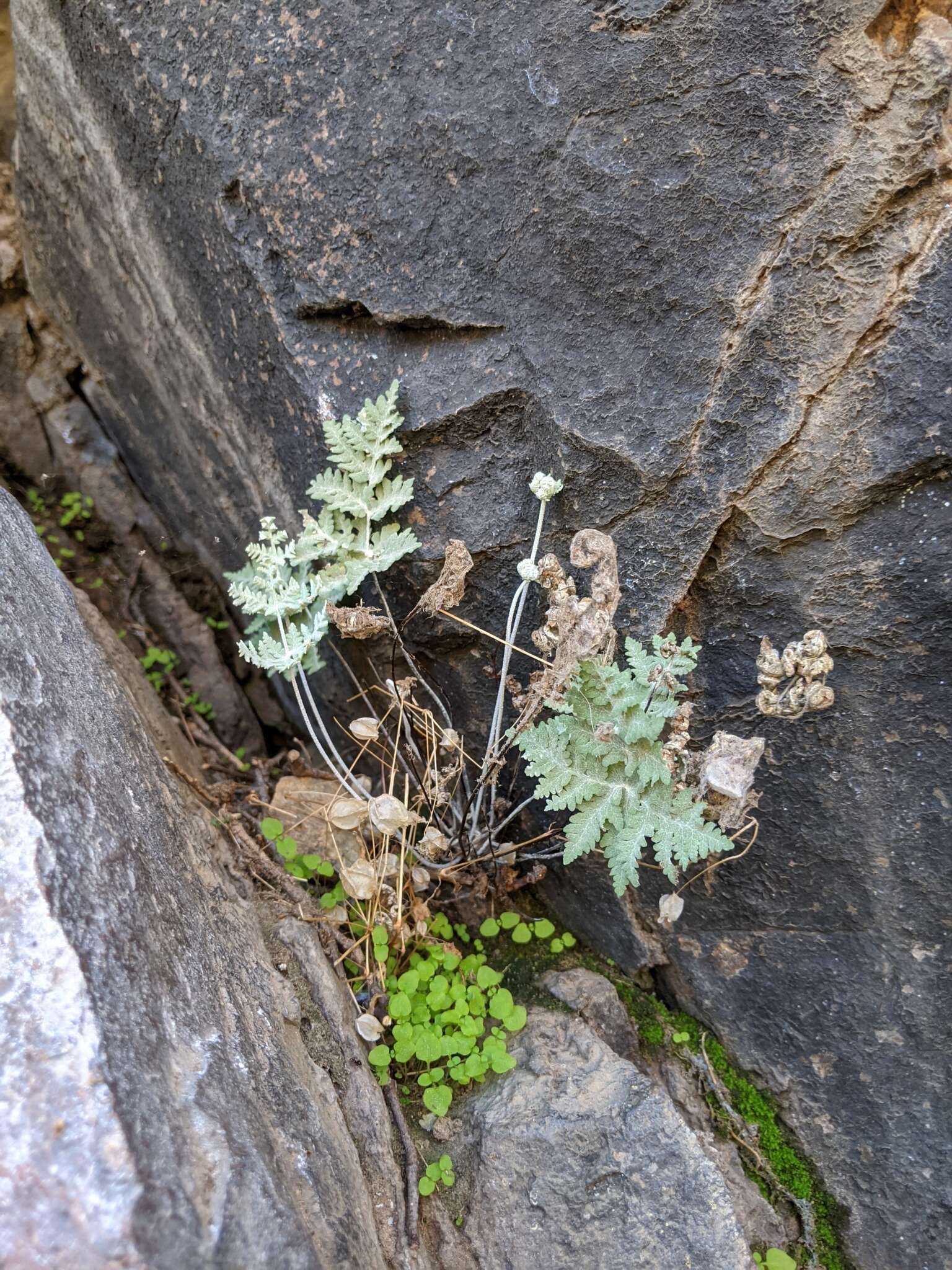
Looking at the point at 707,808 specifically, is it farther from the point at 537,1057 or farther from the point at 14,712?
the point at 14,712

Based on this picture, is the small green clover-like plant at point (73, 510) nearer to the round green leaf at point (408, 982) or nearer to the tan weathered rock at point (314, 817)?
the tan weathered rock at point (314, 817)

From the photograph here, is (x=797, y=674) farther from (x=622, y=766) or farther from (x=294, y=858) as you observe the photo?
(x=294, y=858)

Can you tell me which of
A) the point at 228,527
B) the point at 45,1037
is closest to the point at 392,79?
the point at 228,527

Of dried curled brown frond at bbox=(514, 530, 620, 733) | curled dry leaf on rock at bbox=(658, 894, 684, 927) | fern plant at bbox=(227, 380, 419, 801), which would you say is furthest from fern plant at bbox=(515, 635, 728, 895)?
fern plant at bbox=(227, 380, 419, 801)

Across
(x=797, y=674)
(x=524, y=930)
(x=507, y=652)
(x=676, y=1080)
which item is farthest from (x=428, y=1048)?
(x=797, y=674)

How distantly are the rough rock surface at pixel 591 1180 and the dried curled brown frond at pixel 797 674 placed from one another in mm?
1192

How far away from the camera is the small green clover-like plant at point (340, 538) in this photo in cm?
256

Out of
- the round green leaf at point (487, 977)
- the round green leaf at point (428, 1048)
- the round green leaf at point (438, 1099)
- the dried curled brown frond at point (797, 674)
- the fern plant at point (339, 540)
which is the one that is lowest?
the round green leaf at point (438, 1099)

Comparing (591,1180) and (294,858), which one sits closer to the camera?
(591,1180)

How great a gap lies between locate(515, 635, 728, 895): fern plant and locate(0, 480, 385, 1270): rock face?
89 cm

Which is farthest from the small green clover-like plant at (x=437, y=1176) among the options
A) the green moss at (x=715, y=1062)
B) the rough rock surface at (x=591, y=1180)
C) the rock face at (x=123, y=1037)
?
the green moss at (x=715, y=1062)

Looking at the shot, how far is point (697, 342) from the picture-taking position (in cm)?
230

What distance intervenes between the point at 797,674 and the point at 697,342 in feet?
2.94

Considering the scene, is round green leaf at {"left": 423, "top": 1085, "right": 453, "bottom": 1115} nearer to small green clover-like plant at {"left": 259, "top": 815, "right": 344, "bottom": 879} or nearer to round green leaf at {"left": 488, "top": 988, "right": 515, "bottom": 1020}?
round green leaf at {"left": 488, "top": 988, "right": 515, "bottom": 1020}
